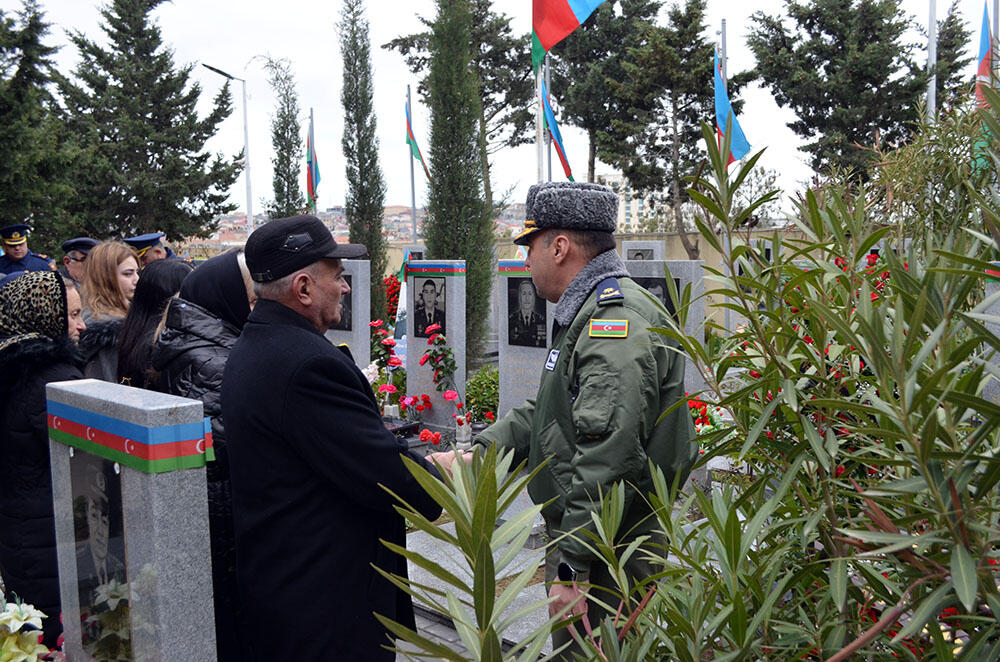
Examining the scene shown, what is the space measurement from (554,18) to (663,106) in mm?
18502

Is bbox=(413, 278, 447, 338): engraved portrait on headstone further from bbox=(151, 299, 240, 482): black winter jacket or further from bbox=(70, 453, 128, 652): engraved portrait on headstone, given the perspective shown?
bbox=(70, 453, 128, 652): engraved portrait on headstone

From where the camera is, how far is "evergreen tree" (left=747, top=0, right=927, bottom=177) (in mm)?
23516

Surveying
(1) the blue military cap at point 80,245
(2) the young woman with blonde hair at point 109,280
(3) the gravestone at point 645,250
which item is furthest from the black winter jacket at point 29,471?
(3) the gravestone at point 645,250

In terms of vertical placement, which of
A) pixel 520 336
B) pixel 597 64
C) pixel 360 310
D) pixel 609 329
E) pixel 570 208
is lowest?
pixel 520 336

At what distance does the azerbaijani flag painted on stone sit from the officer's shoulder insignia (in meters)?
7.47

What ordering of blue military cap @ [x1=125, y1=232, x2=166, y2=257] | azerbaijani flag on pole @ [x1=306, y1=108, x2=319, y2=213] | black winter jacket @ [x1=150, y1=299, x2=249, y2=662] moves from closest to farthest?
black winter jacket @ [x1=150, y1=299, x2=249, y2=662], blue military cap @ [x1=125, y1=232, x2=166, y2=257], azerbaijani flag on pole @ [x1=306, y1=108, x2=319, y2=213]

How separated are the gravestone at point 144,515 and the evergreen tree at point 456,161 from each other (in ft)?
40.9

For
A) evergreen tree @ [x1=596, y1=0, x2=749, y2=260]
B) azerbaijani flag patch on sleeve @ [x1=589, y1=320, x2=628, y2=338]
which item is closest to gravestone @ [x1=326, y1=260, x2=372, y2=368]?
azerbaijani flag patch on sleeve @ [x1=589, y1=320, x2=628, y2=338]

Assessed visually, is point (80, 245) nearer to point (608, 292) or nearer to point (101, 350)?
point (101, 350)

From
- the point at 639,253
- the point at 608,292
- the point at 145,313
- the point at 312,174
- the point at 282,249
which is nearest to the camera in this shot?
the point at 282,249

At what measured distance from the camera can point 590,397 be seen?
7.72 feet

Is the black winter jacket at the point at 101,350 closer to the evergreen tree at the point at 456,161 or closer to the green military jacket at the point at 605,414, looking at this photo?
the green military jacket at the point at 605,414

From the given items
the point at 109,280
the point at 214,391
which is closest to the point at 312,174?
the point at 109,280

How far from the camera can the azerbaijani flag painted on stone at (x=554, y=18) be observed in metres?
9.32
